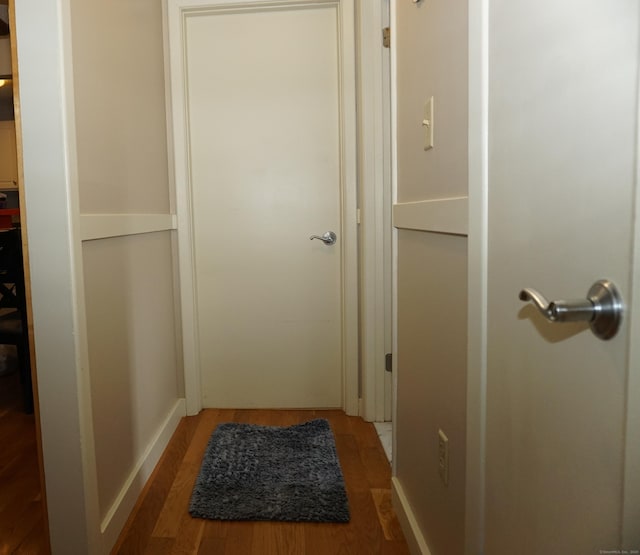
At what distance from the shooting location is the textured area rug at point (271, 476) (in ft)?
5.08

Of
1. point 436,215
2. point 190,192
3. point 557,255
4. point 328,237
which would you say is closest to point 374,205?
point 328,237

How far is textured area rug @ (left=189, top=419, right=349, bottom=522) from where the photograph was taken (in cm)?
155

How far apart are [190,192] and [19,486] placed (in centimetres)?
141

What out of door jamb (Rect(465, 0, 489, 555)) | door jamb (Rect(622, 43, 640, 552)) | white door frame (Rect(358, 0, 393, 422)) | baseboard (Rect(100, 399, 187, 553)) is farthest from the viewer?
white door frame (Rect(358, 0, 393, 422))

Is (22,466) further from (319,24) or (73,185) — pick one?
(319,24)

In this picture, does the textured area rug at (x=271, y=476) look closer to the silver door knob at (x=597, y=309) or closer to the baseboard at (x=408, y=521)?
the baseboard at (x=408, y=521)

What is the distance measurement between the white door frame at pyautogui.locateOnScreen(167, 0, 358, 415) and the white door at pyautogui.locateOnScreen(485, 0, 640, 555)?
139cm

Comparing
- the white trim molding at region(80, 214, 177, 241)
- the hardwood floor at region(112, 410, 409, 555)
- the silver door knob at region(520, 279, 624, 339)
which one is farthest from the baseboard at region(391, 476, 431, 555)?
the white trim molding at region(80, 214, 177, 241)

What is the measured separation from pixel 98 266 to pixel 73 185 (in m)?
0.28

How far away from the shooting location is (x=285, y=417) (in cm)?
231

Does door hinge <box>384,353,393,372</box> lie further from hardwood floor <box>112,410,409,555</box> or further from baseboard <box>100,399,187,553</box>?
baseboard <box>100,399,187,553</box>

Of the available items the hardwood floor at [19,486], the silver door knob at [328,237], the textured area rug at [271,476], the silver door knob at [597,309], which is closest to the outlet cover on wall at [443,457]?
the textured area rug at [271,476]

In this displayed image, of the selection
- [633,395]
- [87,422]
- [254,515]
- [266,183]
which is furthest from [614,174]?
[266,183]

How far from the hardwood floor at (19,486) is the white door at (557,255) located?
4.54 feet
